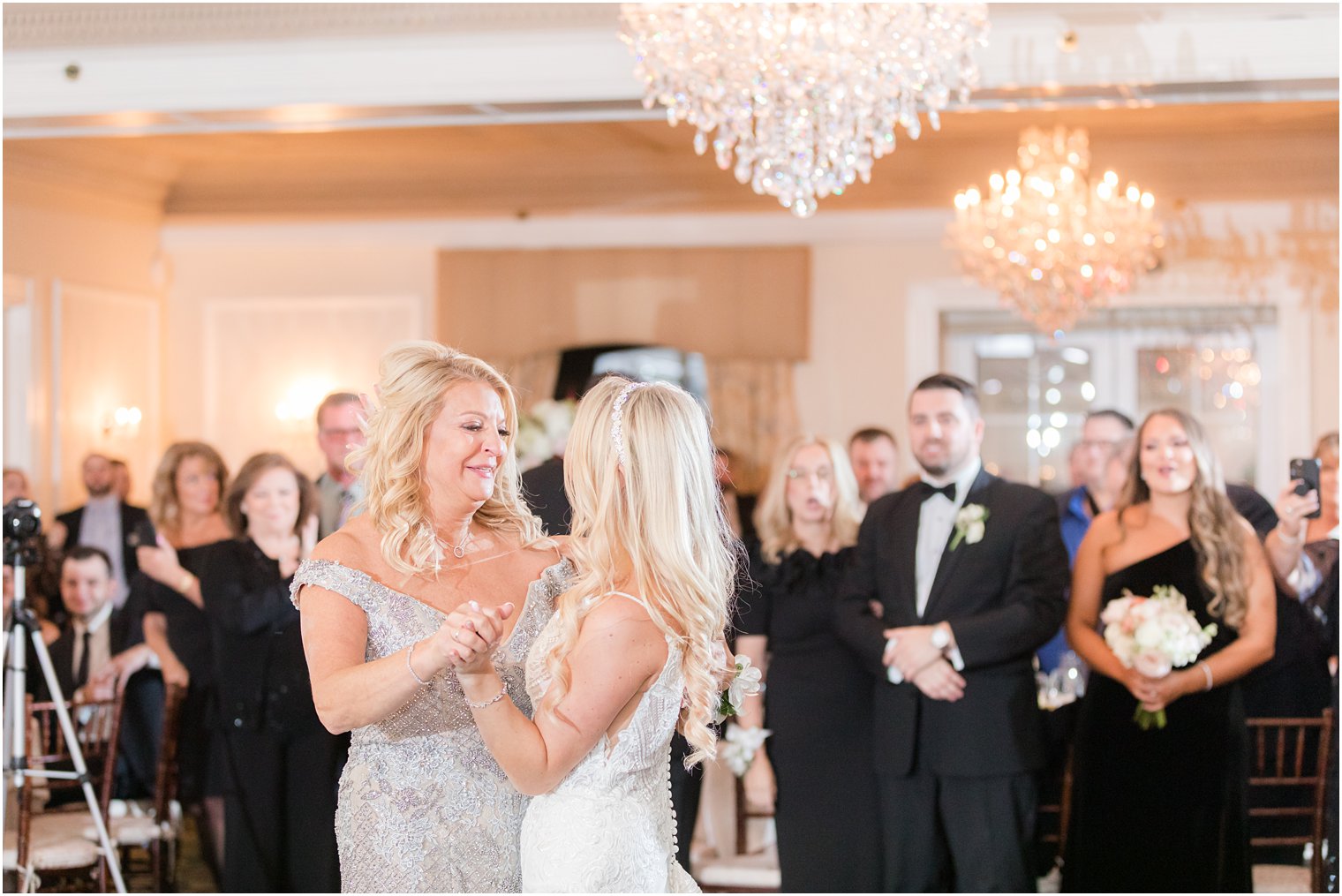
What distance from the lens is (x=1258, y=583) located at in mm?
4742

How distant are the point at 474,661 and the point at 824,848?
2.93 metres

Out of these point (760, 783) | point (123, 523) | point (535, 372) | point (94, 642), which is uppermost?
point (535, 372)

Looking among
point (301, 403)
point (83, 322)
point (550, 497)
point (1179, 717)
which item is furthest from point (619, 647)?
point (301, 403)

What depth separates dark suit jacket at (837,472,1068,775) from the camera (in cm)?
445

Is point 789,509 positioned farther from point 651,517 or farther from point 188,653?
point 651,517

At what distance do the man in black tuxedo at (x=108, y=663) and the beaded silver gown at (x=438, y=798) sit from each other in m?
2.87

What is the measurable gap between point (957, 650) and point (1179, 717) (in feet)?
2.86

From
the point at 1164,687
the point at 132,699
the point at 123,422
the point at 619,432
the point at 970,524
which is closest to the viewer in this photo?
the point at 619,432

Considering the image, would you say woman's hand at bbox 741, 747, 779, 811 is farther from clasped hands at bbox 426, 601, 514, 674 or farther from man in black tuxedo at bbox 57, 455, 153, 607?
man in black tuxedo at bbox 57, 455, 153, 607

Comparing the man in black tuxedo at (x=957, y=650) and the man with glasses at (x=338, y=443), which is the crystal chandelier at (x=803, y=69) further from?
the man with glasses at (x=338, y=443)

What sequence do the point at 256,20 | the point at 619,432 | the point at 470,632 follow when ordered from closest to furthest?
the point at 470,632
the point at 619,432
the point at 256,20

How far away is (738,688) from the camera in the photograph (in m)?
2.81

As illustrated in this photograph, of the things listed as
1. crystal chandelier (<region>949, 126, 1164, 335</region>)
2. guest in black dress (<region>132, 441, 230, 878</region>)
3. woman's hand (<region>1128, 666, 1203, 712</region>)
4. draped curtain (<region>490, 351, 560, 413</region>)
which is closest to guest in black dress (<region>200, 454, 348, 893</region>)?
guest in black dress (<region>132, 441, 230, 878</region>)

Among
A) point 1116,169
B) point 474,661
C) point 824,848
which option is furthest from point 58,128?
point 1116,169
